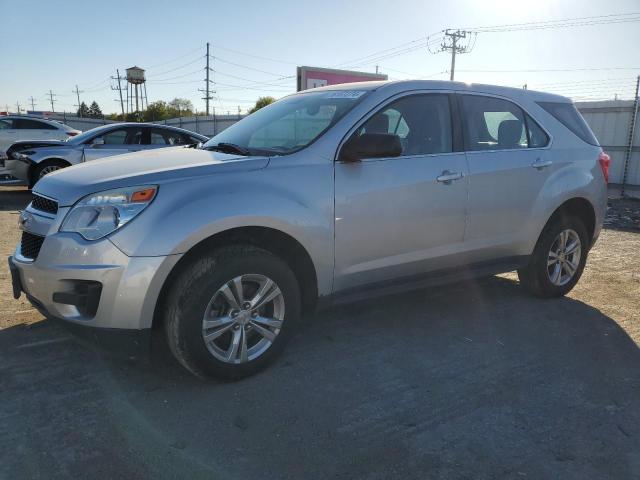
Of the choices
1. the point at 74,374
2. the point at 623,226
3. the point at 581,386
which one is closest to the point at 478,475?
the point at 581,386

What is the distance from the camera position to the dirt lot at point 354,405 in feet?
7.95

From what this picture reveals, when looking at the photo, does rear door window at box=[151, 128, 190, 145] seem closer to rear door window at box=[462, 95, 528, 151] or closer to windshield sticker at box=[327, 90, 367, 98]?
windshield sticker at box=[327, 90, 367, 98]

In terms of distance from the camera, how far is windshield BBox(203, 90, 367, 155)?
11.6 feet

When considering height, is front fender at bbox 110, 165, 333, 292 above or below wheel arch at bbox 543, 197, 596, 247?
above

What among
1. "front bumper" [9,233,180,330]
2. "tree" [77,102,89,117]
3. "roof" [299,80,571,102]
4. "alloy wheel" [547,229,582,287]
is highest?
"tree" [77,102,89,117]

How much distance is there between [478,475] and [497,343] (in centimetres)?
166

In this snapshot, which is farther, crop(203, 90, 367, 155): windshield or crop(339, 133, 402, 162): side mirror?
crop(203, 90, 367, 155): windshield

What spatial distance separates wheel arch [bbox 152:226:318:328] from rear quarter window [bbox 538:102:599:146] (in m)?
2.87

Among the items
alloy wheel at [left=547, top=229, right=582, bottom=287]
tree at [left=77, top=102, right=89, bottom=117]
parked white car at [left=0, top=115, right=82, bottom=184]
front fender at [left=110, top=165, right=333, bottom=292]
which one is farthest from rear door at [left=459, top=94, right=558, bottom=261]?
tree at [left=77, top=102, right=89, bottom=117]

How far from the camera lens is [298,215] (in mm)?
3174

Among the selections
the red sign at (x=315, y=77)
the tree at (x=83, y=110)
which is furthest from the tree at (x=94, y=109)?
the red sign at (x=315, y=77)

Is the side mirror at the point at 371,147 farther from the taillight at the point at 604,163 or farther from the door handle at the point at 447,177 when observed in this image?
the taillight at the point at 604,163

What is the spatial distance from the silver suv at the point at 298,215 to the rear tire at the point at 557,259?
0.07ft

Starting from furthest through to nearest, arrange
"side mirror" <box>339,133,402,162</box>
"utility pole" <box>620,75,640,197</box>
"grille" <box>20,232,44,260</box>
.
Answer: "utility pole" <box>620,75,640,197</box>, "side mirror" <box>339,133,402,162</box>, "grille" <box>20,232,44,260</box>
